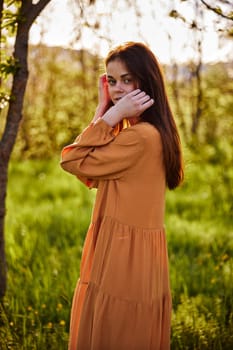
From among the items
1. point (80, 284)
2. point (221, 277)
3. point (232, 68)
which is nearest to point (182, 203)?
point (232, 68)

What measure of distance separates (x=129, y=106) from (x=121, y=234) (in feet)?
1.57

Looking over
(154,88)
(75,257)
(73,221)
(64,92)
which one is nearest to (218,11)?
(154,88)

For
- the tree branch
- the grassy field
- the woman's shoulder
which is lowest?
the grassy field

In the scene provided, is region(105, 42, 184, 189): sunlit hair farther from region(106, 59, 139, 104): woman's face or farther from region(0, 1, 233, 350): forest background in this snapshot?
region(0, 1, 233, 350): forest background

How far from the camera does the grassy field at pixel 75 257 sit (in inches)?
128

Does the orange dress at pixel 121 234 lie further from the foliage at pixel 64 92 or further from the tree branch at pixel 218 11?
the foliage at pixel 64 92

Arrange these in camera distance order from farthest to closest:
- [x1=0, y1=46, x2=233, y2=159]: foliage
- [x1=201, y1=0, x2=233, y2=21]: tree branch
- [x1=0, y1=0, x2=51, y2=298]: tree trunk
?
[x1=0, y1=46, x2=233, y2=159]: foliage
[x1=0, y1=0, x2=51, y2=298]: tree trunk
[x1=201, y1=0, x2=233, y2=21]: tree branch

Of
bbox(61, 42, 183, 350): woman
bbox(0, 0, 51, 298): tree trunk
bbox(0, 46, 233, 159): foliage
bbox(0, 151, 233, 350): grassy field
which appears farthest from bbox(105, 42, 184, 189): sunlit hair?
bbox(0, 46, 233, 159): foliage

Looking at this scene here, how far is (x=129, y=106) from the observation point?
228 cm

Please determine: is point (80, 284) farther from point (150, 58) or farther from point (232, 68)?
point (232, 68)

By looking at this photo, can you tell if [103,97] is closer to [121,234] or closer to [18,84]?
[121,234]

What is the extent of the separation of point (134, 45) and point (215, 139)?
8.23 m

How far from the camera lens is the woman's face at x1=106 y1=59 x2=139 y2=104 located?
235 centimetres

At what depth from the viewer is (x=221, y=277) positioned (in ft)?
13.6
